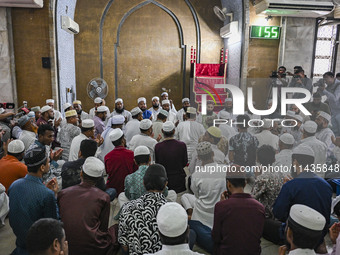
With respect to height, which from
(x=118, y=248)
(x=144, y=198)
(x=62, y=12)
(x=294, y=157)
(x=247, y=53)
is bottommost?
(x=118, y=248)

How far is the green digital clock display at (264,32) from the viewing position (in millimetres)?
7250

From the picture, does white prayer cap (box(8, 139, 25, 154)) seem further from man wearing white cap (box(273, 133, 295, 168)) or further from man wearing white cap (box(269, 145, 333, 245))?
man wearing white cap (box(273, 133, 295, 168))

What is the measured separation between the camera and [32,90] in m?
6.89

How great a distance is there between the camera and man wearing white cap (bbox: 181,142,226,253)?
2541 millimetres

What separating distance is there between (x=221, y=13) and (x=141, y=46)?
2442mm

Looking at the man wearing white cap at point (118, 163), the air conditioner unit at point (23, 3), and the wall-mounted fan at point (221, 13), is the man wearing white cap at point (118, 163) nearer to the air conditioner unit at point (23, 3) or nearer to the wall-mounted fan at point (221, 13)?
the air conditioner unit at point (23, 3)

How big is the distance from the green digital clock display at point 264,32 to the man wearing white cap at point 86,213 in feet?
20.7

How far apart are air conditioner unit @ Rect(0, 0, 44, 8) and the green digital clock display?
4980 millimetres

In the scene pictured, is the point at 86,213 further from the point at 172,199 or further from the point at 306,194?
the point at 306,194

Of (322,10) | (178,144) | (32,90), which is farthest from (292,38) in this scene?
(32,90)

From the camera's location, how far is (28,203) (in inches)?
81.9

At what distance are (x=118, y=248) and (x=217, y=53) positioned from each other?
23.4 feet

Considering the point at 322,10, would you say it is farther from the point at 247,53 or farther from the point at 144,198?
the point at 144,198

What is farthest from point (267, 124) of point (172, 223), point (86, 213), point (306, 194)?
point (172, 223)
